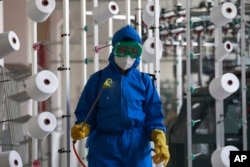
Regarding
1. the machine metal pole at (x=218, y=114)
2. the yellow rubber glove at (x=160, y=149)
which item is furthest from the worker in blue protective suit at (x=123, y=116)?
the machine metal pole at (x=218, y=114)

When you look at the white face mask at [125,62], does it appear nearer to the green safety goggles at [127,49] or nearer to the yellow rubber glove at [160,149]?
the green safety goggles at [127,49]

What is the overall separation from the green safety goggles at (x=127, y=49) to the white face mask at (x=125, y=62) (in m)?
0.02

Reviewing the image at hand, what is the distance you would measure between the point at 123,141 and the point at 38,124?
0.85 m

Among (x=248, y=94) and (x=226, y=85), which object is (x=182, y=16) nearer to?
(x=248, y=94)

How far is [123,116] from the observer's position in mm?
3211

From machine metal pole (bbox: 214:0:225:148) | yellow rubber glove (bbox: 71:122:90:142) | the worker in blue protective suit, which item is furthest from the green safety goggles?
machine metal pole (bbox: 214:0:225:148)

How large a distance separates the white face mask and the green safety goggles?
2 cm

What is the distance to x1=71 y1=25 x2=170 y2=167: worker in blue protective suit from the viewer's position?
10.6ft

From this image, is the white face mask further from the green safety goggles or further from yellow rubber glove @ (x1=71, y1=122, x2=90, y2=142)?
yellow rubber glove @ (x1=71, y1=122, x2=90, y2=142)

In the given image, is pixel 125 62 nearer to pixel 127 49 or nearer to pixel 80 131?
pixel 127 49

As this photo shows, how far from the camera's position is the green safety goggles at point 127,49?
10.7 ft

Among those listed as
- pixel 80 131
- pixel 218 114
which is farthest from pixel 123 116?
pixel 218 114

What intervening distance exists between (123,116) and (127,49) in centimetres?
46

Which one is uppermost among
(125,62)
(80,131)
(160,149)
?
(125,62)
